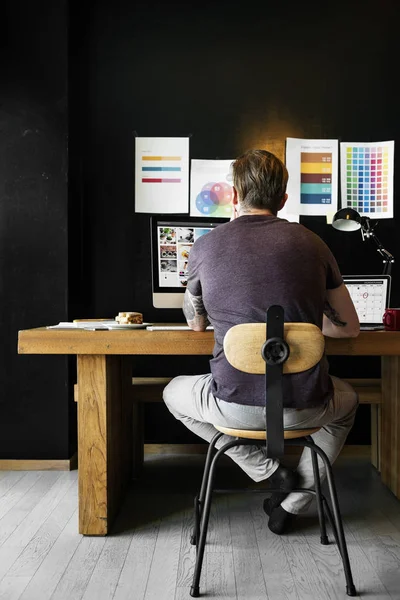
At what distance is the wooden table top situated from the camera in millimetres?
2250

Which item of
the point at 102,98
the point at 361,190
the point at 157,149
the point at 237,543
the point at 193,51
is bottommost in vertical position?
the point at 237,543

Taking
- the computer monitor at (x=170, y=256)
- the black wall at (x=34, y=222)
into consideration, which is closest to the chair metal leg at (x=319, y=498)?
the computer monitor at (x=170, y=256)

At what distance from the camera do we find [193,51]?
3.57 m

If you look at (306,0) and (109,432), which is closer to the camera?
(109,432)

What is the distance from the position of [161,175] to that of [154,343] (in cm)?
159

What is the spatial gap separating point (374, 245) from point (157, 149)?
135 centimetres

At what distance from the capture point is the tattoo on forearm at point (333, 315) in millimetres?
2172

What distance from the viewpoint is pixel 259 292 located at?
1.88 metres

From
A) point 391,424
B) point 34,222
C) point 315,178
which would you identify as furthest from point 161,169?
point 391,424

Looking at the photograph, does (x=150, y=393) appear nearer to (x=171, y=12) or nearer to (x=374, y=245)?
(x=374, y=245)

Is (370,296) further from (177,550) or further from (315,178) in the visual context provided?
(177,550)

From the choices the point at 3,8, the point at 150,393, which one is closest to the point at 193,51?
the point at 3,8

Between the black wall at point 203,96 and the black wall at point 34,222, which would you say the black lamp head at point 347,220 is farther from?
the black wall at point 34,222

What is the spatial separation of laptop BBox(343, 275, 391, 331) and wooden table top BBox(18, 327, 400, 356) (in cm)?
62
